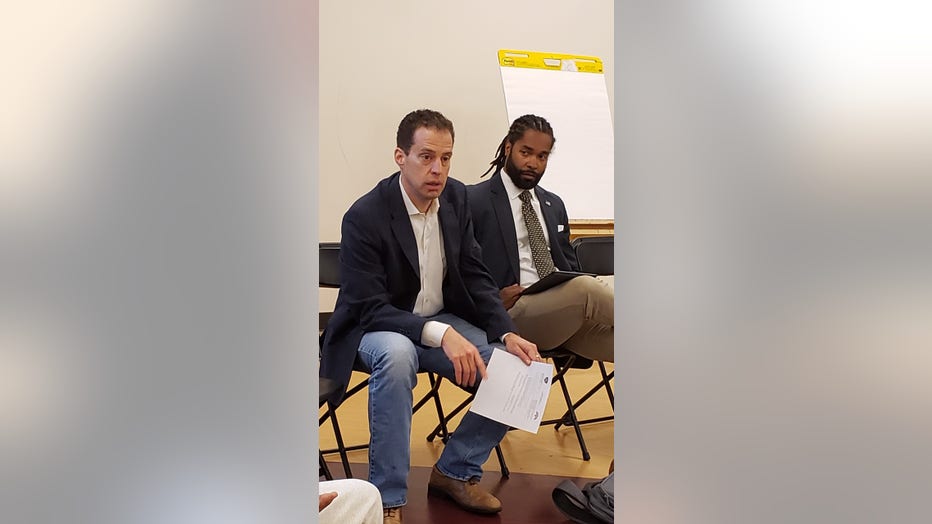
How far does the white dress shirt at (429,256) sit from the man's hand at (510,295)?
37 centimetres

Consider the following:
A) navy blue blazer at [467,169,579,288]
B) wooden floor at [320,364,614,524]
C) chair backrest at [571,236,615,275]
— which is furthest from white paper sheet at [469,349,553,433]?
chair backrest at [571,236,615,275]

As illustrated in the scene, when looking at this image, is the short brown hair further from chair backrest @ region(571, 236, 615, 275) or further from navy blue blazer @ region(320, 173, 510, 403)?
chair backrest @ region(571, 236, 615, 275)

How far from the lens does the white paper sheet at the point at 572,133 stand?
14.6 ft

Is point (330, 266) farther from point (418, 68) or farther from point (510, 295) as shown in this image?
point (418, 68)

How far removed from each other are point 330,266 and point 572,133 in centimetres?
217

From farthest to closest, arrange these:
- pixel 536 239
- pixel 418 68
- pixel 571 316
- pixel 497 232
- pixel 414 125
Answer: pixel 418 68 → pixel 536 239 → pixel 497 232 → pixel 571 316 → pixel 414 125

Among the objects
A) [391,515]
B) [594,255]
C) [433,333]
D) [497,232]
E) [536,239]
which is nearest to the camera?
[391,515]

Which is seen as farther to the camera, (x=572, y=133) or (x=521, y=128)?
(x=572, y=133)

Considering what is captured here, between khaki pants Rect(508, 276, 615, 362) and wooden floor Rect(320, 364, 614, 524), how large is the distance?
1.40 feet

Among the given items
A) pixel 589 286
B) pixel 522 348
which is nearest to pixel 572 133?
pixel 589 286

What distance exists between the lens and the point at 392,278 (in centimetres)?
246

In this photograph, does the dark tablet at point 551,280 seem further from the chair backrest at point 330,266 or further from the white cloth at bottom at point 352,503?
the white cloth at bottom at point 352,503
